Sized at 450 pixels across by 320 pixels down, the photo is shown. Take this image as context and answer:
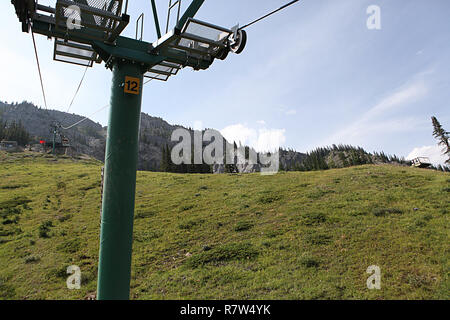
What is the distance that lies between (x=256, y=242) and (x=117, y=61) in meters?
10.9

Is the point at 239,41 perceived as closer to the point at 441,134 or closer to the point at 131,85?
the point at 131,85

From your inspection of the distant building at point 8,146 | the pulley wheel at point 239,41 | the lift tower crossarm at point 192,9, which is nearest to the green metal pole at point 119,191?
the lift tower crossarm at point 192,9

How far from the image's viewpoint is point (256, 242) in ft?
46.6

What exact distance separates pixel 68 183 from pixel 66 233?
1917 centimetres

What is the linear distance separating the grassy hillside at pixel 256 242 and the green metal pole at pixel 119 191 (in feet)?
14.9

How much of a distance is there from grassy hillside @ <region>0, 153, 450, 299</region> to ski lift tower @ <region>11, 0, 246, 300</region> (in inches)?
191

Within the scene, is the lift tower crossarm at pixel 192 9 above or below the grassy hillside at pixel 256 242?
above

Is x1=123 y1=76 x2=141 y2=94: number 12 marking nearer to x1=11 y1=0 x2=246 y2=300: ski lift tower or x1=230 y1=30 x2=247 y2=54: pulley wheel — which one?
x1=11 y1=0 x2=246 y2=300: ski lift tower

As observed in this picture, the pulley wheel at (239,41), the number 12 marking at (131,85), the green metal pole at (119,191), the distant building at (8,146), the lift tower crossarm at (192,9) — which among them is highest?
the distant building at (8,146)

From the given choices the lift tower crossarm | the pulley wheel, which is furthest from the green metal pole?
the pulley wheel

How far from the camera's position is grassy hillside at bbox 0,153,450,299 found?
33.8 ft

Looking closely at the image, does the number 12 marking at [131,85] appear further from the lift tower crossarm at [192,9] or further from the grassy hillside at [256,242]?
the grassy hillside at [256,242]

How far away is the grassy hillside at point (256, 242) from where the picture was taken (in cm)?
1031
